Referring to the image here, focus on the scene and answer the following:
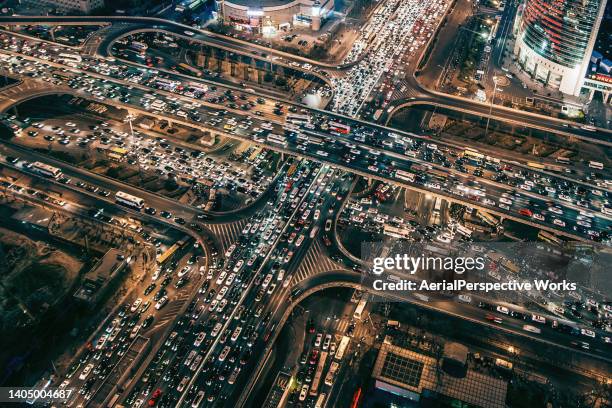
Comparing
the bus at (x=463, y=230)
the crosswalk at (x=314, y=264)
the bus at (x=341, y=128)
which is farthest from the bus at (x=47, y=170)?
the bus at (x=463, y=230)

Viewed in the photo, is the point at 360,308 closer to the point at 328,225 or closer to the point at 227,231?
the point at 328,225

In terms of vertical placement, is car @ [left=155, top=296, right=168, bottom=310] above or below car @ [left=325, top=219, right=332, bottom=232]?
below

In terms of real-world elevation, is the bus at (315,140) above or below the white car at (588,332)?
above

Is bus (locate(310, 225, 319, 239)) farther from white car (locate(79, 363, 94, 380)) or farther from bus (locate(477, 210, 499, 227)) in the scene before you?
white car (locate(79, 363, 94, 380))

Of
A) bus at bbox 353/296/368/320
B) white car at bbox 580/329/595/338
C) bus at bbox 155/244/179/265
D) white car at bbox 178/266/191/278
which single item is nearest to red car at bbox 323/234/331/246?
bus at bbox 353/296/368/320

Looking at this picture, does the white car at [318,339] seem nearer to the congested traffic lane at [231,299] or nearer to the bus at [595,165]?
the congested traffic lane at [231,299]

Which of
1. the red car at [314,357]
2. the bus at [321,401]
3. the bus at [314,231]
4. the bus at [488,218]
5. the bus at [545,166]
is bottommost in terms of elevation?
the bus at [321,401]
